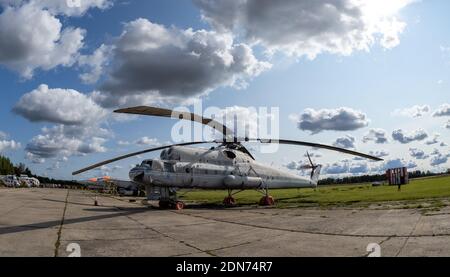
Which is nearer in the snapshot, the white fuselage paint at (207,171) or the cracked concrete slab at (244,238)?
the cracked concrete slab at (244,238)

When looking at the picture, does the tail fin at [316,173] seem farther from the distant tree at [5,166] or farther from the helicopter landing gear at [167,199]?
the distant tree at [5,166]

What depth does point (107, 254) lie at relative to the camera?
24.6 feet

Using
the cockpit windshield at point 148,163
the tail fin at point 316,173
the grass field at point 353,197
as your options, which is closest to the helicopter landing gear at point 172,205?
the cockpit windshield at point 148,163

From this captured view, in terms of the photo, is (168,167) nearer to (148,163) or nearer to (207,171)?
(148,163)

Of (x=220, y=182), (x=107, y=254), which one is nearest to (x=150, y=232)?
(x=107, y=254)

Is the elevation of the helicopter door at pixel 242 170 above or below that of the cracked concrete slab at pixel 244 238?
above

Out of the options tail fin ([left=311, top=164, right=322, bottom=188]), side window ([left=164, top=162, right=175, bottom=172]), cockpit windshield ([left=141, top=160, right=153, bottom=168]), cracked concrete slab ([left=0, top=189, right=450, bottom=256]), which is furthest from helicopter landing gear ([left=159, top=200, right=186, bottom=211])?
tail fin ([left=311, top=164, right=322, bottom=188])

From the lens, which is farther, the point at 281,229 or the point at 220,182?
the point at 220,182

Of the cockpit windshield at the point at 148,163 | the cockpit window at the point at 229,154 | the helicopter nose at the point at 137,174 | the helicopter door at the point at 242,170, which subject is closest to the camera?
the helicopter nose at the point at 137,174

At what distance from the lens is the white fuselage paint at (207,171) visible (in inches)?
815

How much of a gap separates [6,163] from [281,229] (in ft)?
528
